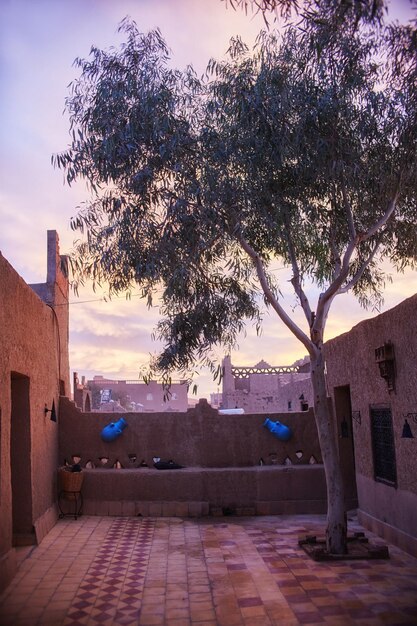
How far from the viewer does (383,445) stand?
9.60m

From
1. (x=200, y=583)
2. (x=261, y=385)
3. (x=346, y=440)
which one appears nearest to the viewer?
(x=200, y=583)

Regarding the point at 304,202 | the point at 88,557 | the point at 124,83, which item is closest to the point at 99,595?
the point at 88,557

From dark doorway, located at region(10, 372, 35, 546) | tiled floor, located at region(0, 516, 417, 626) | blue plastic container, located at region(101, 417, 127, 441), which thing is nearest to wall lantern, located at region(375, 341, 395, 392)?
tiled floor, located at region(0, 516, 417, 626)

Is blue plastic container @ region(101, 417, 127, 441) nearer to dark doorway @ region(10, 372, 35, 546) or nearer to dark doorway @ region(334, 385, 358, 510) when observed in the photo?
dark doorway @ region(10, 372, 35, 546)

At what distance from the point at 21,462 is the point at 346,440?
251 inches

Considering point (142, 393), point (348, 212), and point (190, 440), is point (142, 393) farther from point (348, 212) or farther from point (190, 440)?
point (348, 212)

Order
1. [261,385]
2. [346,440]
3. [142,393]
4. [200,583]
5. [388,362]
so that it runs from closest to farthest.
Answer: [200,583] < [388,362] < [346,440] < [261,385] < [142,393]

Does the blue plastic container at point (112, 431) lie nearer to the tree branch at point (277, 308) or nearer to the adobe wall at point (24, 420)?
the adobe wall at point (24, 420)

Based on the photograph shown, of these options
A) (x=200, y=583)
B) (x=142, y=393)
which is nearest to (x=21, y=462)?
(x=200, y=583)

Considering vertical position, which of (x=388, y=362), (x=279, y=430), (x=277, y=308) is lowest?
(x=279, y=430)

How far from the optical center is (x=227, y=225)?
340 inches

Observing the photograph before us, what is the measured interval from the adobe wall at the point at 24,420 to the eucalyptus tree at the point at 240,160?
4.03 feet

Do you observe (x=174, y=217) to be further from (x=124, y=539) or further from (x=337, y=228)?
(x=124, y=539)

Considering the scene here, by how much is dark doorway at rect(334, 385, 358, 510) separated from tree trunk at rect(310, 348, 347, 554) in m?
3.37
